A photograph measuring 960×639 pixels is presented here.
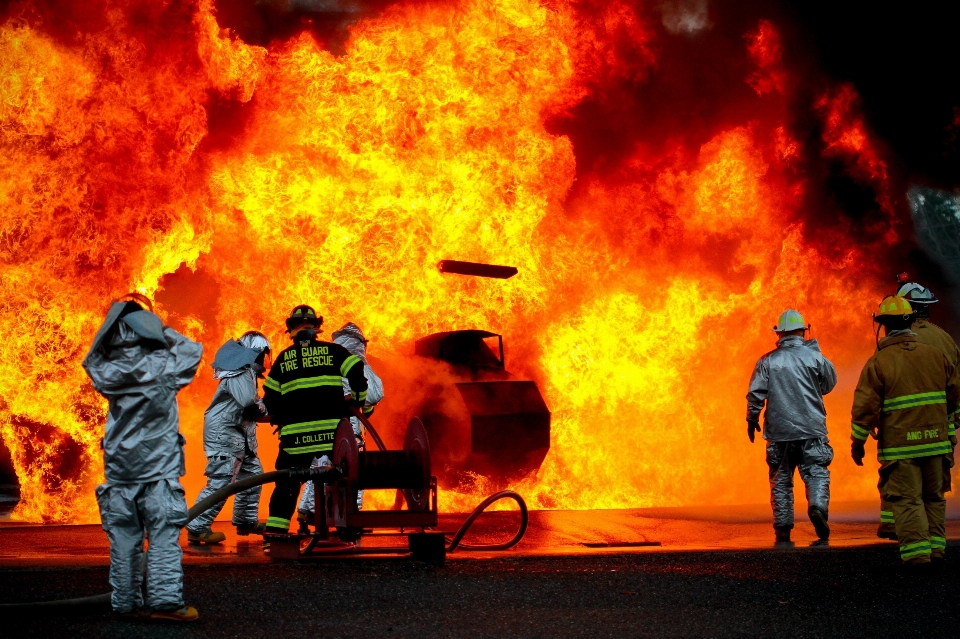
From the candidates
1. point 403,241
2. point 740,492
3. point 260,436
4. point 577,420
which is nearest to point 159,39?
point 403,241

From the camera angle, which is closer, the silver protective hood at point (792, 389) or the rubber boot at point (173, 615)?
the rubber boot at point (173, 615)

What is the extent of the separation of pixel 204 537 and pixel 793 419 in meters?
5.07

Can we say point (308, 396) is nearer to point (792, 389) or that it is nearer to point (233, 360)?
point (233, 360)

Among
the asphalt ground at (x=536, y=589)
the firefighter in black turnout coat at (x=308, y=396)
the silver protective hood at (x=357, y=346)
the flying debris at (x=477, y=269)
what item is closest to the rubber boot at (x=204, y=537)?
the asphalt ground at (x=536, y=589)

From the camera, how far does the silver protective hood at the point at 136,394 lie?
5.65 m

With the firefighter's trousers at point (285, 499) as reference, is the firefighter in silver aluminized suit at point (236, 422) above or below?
above

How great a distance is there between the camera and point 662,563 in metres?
8.01

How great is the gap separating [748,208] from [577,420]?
449 cm

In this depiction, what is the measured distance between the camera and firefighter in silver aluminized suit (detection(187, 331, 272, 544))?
970 centimetres

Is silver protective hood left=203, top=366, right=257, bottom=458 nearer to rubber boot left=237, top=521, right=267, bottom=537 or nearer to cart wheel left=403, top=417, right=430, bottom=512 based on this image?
rubber boot left=237, top=521, right=267, bottom=537

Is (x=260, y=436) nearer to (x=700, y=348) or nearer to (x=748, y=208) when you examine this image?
(x=700, y=348)

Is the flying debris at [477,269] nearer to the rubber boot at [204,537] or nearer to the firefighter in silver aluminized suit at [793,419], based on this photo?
the firefighter in silver aluminized suit at [793,419]

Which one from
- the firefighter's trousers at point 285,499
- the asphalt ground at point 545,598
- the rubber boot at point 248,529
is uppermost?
the firefighter's trousers at point 285,499

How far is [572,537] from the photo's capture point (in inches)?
384
